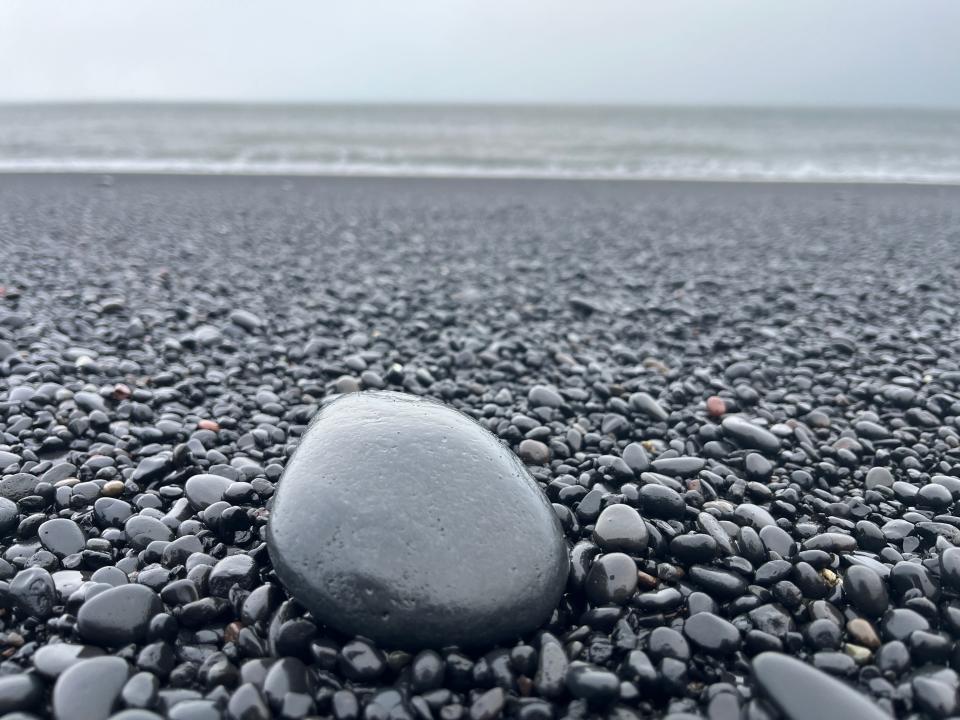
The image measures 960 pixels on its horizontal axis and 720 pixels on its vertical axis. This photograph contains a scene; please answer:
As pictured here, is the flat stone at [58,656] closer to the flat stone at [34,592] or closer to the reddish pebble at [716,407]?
the flat stone at [34,592]

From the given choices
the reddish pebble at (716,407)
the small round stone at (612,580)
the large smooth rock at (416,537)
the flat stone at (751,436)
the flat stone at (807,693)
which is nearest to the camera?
the flat stone at (807,693)

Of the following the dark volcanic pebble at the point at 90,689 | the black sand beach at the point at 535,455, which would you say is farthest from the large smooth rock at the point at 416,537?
the dark volcanic pebble at the point at 90,689

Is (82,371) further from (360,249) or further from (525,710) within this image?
(360,249)

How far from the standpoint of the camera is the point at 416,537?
2.22 meters

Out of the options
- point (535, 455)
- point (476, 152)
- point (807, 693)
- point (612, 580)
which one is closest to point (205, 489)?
point (535, 455)

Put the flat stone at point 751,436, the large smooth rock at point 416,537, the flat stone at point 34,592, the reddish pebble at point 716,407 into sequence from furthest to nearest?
the reddish pebble at point 716,407
the flat stone at point 751,436
the flat stone at point 34,592
the large smooth rock at point 416,537

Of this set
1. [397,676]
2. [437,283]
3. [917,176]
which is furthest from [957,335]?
[917,176]

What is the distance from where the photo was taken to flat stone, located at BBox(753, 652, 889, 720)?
171 centimetres

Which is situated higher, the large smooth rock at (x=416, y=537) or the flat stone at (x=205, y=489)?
the large smooth rock at (x=416, y=537)

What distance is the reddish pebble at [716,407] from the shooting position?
3854 mm

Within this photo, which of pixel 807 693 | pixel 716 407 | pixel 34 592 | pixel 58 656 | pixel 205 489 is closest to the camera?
pixel 807 693

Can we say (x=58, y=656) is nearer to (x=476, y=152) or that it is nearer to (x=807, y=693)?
(x=807, y=693)

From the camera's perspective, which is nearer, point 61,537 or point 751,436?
point 61,537

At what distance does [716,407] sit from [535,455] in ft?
4.57
